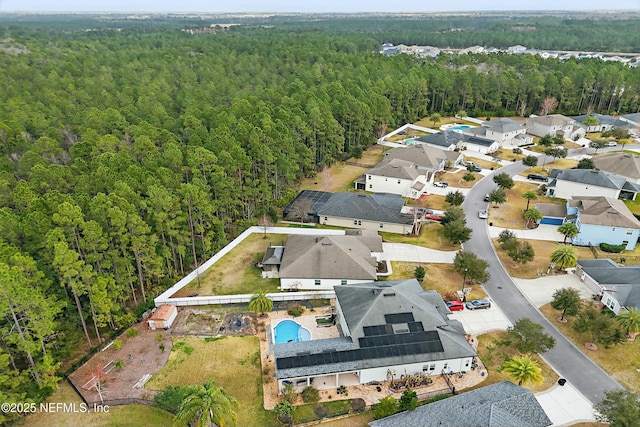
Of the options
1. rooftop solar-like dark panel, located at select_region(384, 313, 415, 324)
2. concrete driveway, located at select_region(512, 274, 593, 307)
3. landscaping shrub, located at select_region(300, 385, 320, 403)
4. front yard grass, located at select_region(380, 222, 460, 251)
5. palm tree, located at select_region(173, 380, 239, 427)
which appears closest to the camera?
palm tree, located at select_region(173, 380, 239, 427)

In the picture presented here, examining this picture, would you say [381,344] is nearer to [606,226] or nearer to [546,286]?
[546,286]

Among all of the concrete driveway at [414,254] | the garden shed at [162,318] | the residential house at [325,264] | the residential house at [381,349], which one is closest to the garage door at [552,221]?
the concrete driveway at [414,254]

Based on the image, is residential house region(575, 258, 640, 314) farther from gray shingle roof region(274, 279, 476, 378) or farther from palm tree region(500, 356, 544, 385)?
gray shingle roof region(274, 279, 476, 378)

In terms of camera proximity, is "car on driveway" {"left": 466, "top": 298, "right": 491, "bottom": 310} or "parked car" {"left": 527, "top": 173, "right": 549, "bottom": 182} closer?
"car on driveway" {"left": 466, "top": 298, "right": 491, "bottom": 310}

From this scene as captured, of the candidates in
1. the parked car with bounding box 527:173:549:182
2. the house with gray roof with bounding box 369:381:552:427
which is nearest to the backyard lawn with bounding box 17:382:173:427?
the house with gray roof with bounding box 369:381:552:427

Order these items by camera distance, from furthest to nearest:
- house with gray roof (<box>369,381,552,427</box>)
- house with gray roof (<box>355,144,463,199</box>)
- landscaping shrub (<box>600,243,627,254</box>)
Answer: house with gray roof (<box>355,144,463,199</box>), landscaping shrub (<box>600,243,627,254</box>), house with gray roof (<box>369,381,552,427</box>)

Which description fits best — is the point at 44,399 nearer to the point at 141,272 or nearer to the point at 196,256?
the point at 141,272
